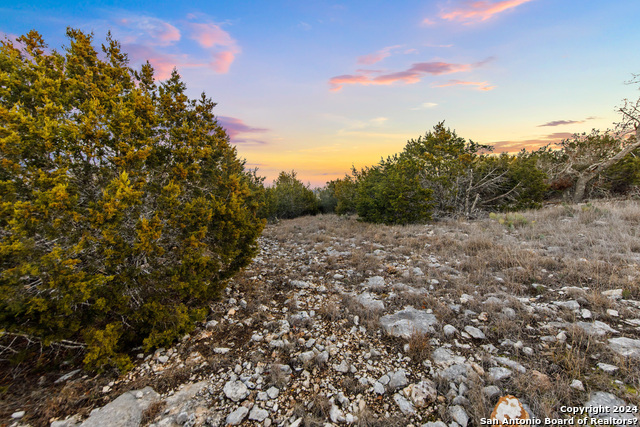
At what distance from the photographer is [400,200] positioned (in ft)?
36.1

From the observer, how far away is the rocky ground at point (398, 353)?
7.63ft

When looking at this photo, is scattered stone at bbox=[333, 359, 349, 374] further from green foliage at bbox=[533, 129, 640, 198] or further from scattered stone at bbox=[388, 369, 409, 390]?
green foliage at bbox=[533, 129, 640, 198]

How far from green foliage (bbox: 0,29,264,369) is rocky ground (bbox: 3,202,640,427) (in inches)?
20.4

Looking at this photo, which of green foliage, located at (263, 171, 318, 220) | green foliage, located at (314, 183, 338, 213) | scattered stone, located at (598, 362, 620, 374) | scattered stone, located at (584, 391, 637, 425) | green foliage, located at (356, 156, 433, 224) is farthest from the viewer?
green foliage, located at (314, 183, 338, 213)

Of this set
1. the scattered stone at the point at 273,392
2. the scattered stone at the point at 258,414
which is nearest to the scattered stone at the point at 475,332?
the scattered stone at the point at 273,392

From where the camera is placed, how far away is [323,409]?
2.39m

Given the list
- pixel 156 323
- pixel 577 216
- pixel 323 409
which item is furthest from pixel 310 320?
pixel 577 216

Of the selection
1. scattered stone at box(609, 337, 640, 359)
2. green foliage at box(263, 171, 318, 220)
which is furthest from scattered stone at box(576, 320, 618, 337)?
green foliage at box(263, 171, 318, 220)

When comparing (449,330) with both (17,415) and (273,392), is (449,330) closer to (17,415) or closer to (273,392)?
(273,392)

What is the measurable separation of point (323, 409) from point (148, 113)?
4.59m

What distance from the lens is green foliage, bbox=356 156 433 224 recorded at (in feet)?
36.0

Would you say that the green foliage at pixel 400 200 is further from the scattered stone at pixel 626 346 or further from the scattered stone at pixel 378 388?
the scattered stone at pixel 378 388

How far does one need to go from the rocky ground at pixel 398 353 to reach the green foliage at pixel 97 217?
52cm

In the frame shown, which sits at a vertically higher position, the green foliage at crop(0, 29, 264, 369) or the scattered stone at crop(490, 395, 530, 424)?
the green foliage at crop(0, 29, 264, 369)
